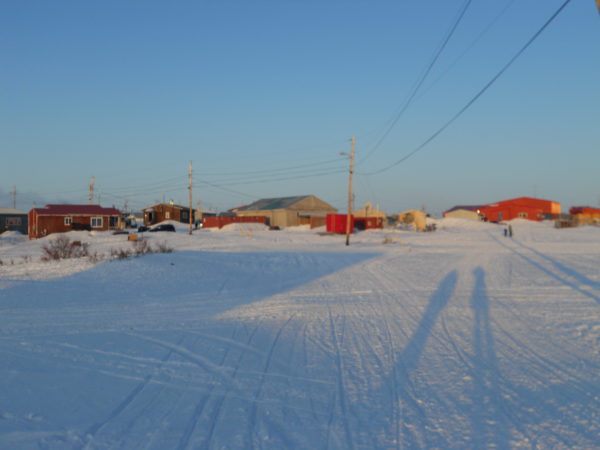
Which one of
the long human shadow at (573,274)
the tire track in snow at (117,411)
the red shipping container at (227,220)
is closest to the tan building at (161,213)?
the red shipping container at (227,220)

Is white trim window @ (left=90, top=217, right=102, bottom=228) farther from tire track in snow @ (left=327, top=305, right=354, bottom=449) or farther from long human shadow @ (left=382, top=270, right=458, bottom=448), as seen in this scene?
tire track in snow @ (left=327, top=305, right=354, bottom=449)

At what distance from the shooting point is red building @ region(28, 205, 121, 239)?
53.0 m

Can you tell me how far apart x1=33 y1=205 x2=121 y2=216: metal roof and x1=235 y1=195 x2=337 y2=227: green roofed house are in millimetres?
24454

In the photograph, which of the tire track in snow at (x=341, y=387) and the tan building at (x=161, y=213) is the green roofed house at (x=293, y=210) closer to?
the tan building at (x=161, y=213)

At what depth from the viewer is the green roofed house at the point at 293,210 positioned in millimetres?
71750

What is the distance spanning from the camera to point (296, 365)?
706 cm

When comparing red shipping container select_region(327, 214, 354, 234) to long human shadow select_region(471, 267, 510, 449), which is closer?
long human shadow select_region(471, 267, 510, 449)

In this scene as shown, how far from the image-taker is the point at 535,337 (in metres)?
8.82

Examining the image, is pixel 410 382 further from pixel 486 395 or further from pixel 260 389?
pixel 260 389

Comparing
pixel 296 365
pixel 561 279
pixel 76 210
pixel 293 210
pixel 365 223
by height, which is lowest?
pixel 296 365

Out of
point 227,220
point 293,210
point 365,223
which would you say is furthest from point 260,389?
point 293,210

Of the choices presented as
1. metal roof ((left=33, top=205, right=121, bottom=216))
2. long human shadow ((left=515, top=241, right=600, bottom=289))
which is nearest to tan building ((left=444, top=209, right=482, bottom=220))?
metal roof ((left=33, top=205, right=121, bottom=216))

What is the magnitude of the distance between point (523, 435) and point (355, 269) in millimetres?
15158

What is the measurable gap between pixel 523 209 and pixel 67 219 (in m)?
65.4
